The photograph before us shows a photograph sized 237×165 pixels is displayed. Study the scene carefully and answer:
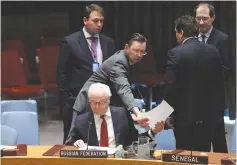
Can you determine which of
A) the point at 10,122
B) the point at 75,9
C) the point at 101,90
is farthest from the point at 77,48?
the point at 75,9

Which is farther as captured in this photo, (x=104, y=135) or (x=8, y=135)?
(x=8, y=135)

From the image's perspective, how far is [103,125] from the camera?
4.18 meters

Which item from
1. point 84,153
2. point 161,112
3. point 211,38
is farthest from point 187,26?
point 84,153

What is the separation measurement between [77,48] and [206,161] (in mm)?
2047

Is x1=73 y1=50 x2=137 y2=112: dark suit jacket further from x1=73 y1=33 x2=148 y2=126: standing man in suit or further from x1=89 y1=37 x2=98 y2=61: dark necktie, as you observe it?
x1=89 y1=37 x2=98 y2=61: dark necktie

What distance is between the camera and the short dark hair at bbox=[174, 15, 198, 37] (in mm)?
4371

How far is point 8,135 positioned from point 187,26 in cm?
158

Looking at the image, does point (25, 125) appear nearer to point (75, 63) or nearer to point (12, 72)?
point (75, 63)

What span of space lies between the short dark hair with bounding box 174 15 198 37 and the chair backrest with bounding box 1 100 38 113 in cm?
173

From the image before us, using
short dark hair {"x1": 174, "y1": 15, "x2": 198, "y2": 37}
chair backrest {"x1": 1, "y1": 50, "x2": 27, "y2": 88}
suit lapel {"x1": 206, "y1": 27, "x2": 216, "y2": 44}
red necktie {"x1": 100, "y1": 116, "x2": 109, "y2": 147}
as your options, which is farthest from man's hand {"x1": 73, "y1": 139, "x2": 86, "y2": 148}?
chair backrest {"x1": 1, "y1": 50, "x2": 27, "y2": 88}

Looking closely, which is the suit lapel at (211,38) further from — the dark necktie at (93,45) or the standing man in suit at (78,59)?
the dark necktie at (93,45)

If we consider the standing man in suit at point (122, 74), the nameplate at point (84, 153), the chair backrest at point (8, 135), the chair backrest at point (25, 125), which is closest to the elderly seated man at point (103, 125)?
the standing man in suit at point (122, 74)

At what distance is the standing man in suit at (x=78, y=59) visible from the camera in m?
5.25

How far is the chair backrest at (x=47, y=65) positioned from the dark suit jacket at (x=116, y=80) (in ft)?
12.3
